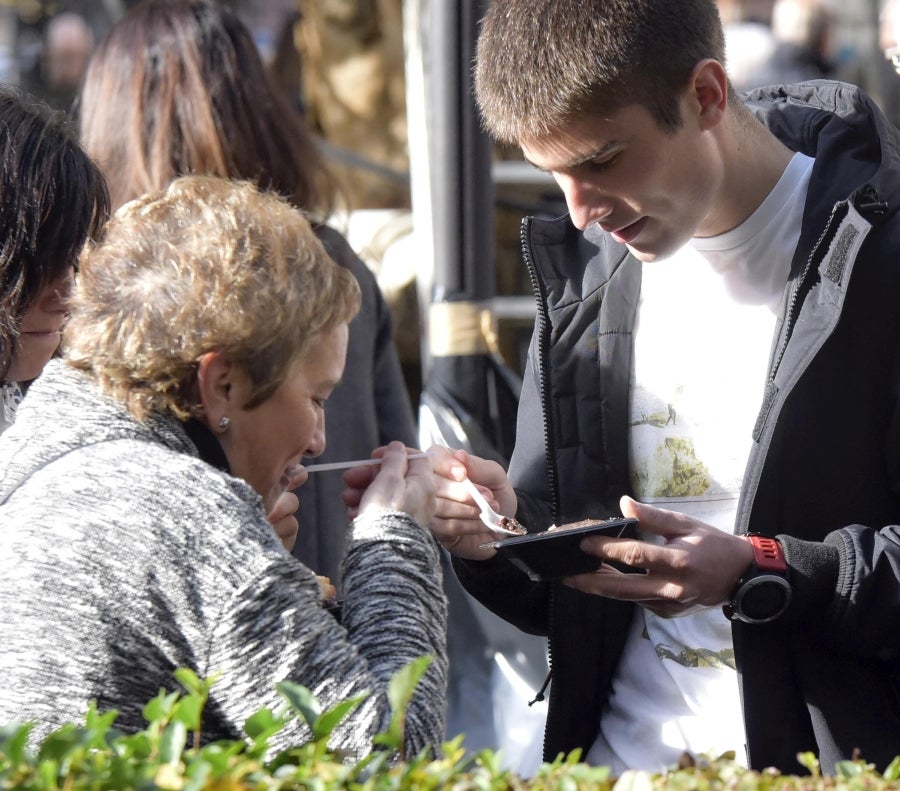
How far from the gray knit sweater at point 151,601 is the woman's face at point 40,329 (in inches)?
20.7

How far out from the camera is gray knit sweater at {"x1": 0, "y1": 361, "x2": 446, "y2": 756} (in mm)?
1483

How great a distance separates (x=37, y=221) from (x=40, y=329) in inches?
7.3

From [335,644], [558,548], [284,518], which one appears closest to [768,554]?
[558,548]

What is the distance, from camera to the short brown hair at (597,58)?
1.90 metres

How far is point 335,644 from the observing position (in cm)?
154

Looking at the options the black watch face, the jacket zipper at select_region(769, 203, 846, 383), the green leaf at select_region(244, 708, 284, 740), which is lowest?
the black watch face

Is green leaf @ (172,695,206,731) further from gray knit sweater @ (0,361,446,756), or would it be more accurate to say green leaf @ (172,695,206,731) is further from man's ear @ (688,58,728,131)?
man's ear @ (688,58,728,131)

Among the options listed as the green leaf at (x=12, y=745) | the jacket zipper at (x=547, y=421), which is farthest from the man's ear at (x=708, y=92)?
Result: the green leaf at (x=12, y=745)

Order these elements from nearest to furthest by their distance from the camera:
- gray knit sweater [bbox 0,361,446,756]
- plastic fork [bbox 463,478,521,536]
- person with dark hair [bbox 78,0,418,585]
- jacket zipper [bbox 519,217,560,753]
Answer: gray knit sweater [bbox 0,361,446,756]
plastic fork [bbox 463,478,521,536]
jacket zipper [bbox 519,217,560,753]
person with dark hair [bbox 78,0,418,585]

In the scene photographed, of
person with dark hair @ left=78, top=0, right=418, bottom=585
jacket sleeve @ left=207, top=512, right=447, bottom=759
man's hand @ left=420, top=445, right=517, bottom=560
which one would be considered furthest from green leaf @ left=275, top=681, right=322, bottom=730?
person with dark hair @ left=78, top=0, right=418, bottom=585

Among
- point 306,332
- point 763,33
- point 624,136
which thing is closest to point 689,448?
point 624,136

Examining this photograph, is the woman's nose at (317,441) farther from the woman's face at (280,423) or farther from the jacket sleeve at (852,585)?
the jacket sleeve at (852,585)

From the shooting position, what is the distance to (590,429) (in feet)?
6.94

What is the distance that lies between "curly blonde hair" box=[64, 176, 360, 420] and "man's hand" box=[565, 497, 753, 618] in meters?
0.53
